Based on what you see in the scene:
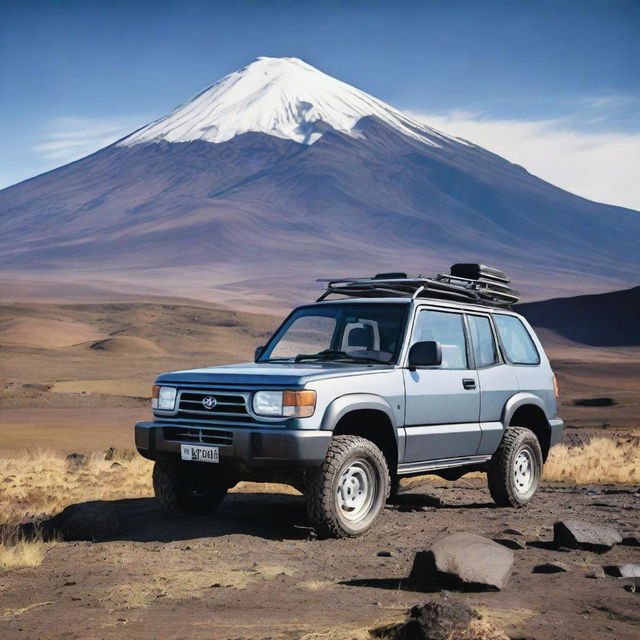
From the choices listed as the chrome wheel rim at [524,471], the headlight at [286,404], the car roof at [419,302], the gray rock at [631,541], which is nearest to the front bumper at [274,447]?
the headlight at [286,404]

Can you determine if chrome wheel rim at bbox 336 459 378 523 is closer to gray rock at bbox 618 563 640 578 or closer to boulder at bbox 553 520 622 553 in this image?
boulder at bbox 553 520 622 553

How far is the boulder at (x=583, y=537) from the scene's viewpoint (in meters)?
7.95

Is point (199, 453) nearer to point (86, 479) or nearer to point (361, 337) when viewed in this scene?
point (361, 337)

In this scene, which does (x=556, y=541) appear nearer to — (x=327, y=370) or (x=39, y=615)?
(x=327, y=370)

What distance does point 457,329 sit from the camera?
973 cm

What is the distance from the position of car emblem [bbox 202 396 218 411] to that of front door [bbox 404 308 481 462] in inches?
63.6

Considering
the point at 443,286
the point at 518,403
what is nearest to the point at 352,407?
the point at 443,286

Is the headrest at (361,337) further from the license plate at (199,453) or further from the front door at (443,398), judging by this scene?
the license plate at (199,453)

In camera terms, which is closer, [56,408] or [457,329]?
[457,329]

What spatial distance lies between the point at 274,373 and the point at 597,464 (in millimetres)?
9092

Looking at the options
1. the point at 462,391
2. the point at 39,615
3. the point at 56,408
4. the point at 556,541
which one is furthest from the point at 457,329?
the point at 56,408

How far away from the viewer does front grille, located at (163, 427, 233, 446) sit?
8.24 metres

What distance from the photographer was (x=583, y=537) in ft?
26.2

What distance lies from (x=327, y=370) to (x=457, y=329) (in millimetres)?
1816
